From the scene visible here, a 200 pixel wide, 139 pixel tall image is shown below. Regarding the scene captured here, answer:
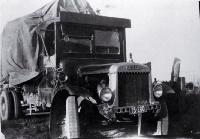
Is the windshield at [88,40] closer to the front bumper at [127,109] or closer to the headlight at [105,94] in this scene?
the headlight at [105,94]

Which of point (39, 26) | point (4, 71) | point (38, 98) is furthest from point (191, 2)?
point (4, 71)

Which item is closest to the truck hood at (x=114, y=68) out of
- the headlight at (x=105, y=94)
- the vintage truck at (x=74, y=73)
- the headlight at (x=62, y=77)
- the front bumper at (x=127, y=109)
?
the vintage truck at (x=74, y=73)

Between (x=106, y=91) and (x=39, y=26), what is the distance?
6.96 ft

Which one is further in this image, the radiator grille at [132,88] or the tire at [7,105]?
the tire at [7,105]

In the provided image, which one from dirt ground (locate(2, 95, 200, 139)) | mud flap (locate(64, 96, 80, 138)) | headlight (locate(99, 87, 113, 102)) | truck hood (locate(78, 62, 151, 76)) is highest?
truck hood (locate(78, 62, 151, 76))

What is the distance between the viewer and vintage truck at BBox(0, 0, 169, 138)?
18.0ft

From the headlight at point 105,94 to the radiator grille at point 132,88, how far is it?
26 centimetres

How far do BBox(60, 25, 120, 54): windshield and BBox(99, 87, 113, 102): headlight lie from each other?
1342 mm

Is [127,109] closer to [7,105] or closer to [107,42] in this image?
[107,42]

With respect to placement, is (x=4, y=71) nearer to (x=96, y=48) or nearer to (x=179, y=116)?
(x=96, y=48)

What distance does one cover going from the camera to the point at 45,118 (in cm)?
818

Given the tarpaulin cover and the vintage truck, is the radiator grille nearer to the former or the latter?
the vintage truck

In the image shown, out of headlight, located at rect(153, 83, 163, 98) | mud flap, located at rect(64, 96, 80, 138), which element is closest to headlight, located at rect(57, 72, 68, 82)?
mud flap, located at rect(64, 96, 80, 138)

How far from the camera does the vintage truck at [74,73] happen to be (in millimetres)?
5496
